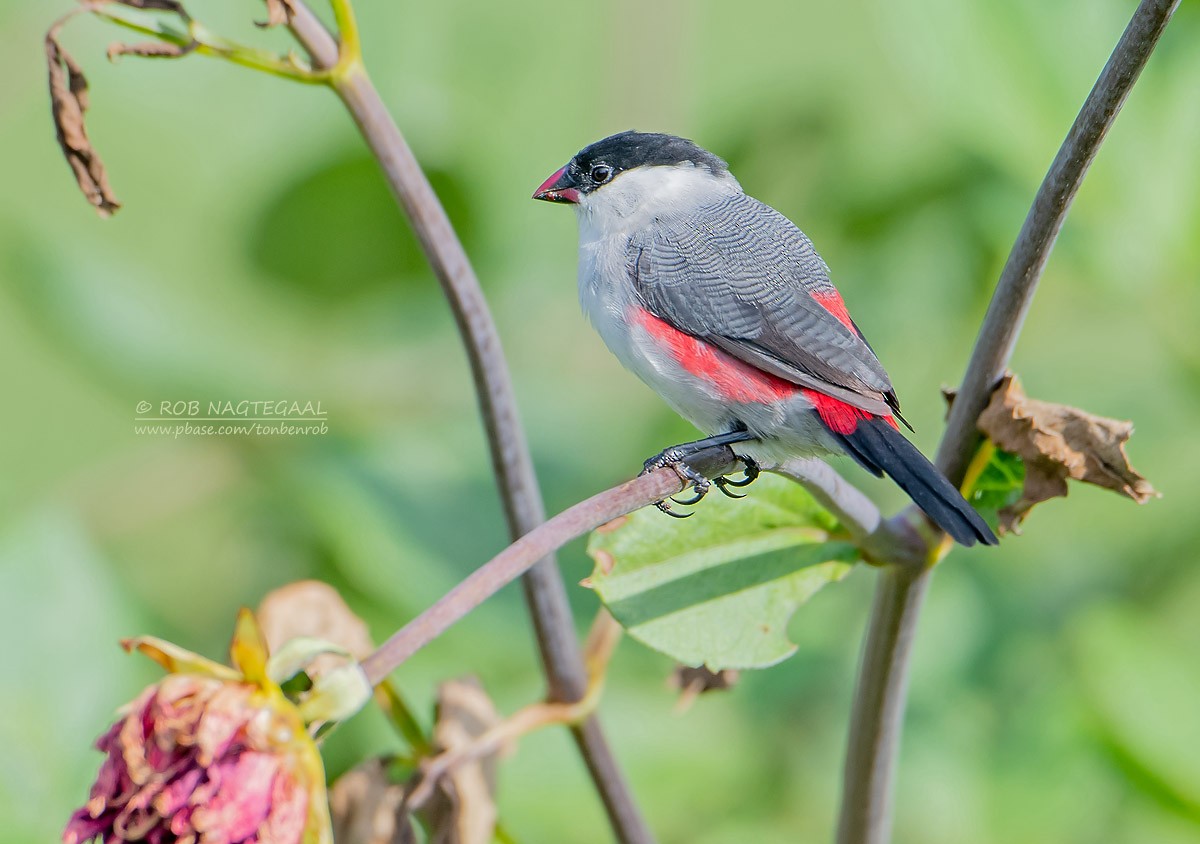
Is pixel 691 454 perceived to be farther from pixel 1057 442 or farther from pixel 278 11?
pixel 278 11

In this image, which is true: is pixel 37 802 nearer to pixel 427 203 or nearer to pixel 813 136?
pixel 427 203

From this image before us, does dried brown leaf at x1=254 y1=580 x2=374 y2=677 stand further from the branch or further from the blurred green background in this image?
the blurred green background

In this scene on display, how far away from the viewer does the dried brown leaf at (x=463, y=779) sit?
1.65 meters

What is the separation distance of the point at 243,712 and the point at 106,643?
0.97 m

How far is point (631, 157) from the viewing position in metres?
2.06

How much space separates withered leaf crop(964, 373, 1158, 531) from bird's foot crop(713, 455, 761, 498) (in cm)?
31

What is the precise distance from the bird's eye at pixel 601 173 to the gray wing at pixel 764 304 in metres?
0.29

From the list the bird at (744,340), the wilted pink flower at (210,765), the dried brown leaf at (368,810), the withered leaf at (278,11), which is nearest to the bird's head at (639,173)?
the bird at (744,340)

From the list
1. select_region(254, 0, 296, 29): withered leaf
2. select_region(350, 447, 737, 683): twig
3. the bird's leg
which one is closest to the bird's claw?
the bird's leg

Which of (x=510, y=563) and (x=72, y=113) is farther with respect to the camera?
(x=72, y=113)

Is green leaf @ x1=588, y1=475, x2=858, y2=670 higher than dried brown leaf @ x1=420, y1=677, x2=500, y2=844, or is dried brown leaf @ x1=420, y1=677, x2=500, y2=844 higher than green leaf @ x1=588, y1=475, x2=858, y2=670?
green leaf @ x1=588, y1=475, x2=858, y2=670

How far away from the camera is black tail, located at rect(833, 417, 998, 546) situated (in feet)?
4.37

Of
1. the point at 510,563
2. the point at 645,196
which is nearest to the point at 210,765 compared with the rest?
the point at 510,563

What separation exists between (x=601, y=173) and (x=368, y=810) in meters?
1.05
